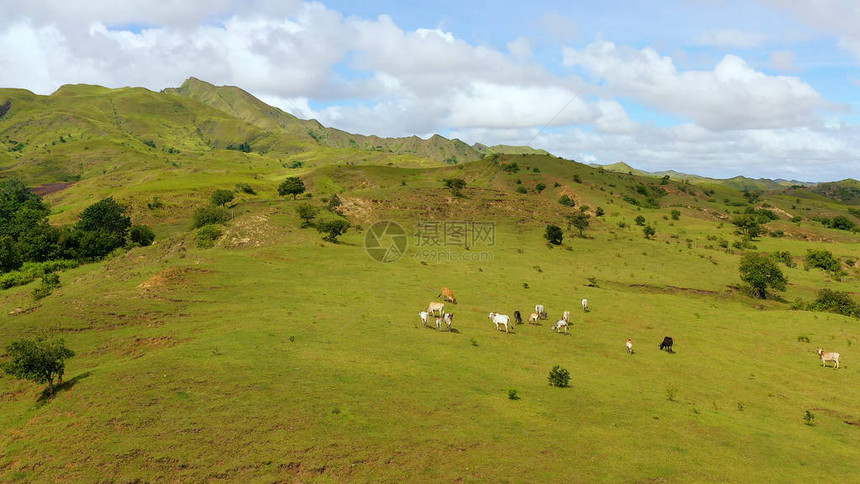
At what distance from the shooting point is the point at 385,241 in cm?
7162

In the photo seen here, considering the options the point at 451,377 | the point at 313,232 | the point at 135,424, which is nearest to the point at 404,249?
the point at 313,232

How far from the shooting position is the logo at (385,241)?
62.4m

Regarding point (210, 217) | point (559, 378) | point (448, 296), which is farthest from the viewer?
point (210, 217)

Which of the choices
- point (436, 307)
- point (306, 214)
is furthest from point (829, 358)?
point (306, 214)

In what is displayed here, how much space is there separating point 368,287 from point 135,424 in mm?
28874

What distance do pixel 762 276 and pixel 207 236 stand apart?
252 feet

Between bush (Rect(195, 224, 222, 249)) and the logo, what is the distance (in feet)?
73.4

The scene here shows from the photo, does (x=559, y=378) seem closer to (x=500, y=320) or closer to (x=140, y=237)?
(x=500, y=320)

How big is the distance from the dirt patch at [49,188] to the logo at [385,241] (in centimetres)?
15821

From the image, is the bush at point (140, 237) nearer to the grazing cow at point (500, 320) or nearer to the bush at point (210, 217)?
the bush at point (210, 217)

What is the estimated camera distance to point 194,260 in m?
47.3

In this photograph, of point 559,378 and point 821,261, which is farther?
point 821,261

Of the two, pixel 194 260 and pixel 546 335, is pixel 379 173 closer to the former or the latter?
pixel 194 260

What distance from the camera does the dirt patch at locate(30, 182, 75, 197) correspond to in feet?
533
